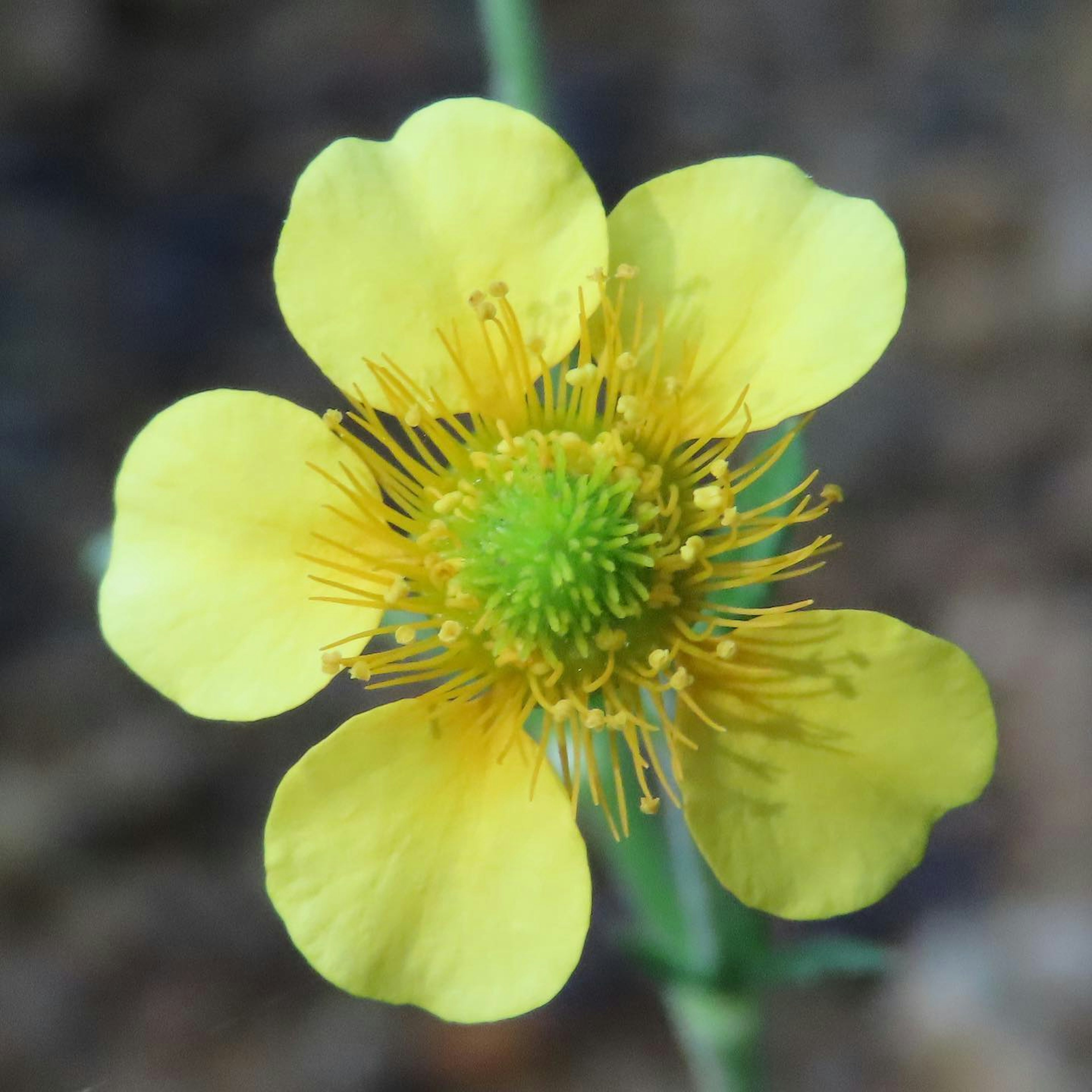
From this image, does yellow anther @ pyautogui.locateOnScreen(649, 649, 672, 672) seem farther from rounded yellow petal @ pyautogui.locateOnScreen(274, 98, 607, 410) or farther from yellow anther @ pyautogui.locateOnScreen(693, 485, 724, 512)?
rounded yellow petal @ pyautogui.locateOnScreen(274, 98, 607, 410)

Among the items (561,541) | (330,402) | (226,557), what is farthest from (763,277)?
(330,402)

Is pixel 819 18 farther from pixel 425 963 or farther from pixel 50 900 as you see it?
pixel 425 963

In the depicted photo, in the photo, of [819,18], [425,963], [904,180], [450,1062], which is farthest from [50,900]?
[819,18]

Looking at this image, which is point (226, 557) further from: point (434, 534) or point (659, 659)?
point (659, 659)

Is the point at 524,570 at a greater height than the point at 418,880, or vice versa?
the point at 524,570

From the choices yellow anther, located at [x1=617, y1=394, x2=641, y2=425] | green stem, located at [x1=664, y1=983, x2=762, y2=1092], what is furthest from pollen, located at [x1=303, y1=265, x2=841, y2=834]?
green stem, located at [x1=664, y1=983, x2=762, y2=1092]
